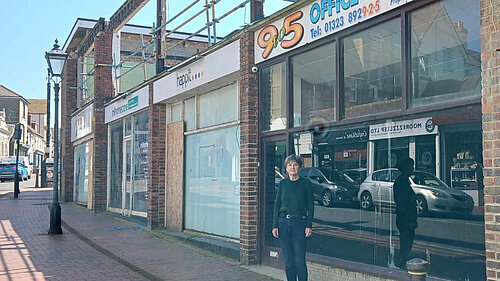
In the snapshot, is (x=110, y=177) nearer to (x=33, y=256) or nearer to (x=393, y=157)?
(x=33, y=256)

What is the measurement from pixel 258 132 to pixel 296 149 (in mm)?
964

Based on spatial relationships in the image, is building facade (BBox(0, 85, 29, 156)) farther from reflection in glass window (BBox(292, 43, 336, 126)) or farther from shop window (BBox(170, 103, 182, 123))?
reflection in glass window (BBox(292, 43, 336, 126))

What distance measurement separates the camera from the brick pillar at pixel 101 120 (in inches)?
672

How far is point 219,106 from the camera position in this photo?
33.1 feet

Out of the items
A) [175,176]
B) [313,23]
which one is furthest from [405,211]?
[175,176]

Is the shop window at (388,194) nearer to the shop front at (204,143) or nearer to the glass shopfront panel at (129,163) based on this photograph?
the shop front at (204,143)

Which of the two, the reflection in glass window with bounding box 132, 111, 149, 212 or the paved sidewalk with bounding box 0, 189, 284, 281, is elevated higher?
the reflection in glass window with bounding box 132, 111, 149, 212

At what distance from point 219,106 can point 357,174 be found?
166 inches

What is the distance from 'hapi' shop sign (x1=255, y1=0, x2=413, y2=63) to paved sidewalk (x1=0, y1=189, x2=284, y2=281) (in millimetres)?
3298

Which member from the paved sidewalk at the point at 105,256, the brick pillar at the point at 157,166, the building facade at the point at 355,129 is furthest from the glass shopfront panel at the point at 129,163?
the building facade at the point at 355,129

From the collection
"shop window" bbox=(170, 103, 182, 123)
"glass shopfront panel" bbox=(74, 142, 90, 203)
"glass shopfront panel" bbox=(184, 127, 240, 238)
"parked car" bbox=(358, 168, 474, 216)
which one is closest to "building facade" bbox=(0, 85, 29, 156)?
"glass shopfront panel" bbox=(74, 142, 90, 203)

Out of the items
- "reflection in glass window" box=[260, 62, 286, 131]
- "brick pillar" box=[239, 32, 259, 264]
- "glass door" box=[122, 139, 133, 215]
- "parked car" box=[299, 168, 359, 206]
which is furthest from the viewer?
"glass door" box=[122, 139, 133, 215]

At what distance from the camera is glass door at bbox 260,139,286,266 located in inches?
316

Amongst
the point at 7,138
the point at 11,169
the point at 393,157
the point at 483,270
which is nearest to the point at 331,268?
the point at 393,157
